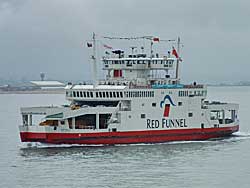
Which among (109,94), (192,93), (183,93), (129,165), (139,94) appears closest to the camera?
(129,165)

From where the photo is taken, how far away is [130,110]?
43.2 metres

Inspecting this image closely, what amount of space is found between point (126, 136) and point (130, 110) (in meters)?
1.75

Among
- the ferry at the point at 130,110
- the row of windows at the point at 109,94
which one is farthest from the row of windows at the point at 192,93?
the row of windows at the point at 109,94

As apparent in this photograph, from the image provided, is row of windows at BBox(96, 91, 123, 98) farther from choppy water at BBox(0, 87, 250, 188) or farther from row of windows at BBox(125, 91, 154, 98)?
choppy water at BBox(0, 87, 250, 188)

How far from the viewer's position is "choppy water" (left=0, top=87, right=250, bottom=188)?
31.8 m

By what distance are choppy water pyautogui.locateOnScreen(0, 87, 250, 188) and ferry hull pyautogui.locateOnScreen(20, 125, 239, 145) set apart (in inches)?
18.3

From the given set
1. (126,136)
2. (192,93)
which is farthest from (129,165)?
(192,93)

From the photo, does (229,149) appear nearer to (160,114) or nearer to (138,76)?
(160,114)

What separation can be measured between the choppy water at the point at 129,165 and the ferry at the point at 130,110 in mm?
780

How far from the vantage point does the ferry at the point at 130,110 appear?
41.5m

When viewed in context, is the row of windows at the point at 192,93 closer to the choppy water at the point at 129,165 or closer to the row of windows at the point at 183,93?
the row of windows at the point at 183,93

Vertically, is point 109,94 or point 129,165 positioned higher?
point 109,94

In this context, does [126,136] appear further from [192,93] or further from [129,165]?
[129,165]

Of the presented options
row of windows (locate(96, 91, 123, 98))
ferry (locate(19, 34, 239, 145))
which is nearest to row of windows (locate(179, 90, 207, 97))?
ferry (locate(19, 34, 239, 145))
